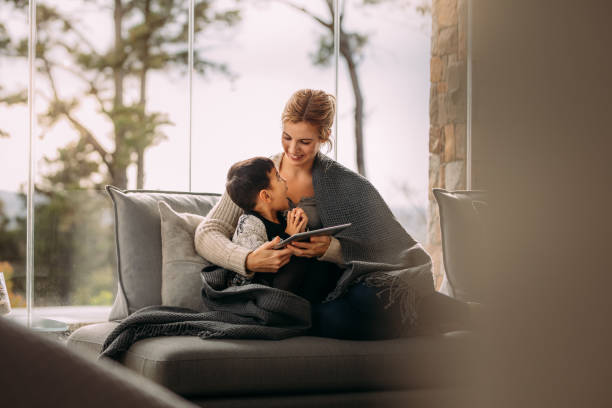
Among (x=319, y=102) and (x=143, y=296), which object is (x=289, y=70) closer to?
(x=319, y=102)

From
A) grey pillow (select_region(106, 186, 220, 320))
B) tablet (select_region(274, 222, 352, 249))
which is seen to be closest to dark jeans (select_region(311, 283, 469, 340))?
tablet (select_region(274, 222, 352, 249))

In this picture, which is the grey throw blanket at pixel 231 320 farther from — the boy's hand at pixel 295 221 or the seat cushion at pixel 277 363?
the boy's hand at pixel 295 221

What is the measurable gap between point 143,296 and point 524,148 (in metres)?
2.03

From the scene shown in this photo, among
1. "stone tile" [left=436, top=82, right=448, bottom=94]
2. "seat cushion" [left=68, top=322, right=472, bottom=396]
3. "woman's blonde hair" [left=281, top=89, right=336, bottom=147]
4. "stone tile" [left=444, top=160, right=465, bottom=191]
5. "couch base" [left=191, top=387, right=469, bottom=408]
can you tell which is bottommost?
"couch base" [left=191, top=387, right=469, bottom=408]

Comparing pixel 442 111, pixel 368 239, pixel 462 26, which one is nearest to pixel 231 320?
pixel 368 239

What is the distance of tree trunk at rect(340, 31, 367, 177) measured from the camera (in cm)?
490

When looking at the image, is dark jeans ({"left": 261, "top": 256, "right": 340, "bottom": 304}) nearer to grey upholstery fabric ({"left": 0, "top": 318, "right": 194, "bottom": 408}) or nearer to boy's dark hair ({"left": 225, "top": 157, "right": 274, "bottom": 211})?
boy's dark hair ({"left": 225, "top": 157, "right": 274, "bottom": 211})

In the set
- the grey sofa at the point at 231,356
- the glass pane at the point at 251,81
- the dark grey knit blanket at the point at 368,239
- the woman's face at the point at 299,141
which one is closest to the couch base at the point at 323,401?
the grey sofa at the point at 231,356

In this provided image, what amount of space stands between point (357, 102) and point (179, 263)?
10.2ft

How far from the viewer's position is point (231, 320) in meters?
1.83

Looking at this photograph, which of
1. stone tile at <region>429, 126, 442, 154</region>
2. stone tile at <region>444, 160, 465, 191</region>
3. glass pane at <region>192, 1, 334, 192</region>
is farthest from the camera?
stone tile at <region>429, 126, 442, 154</region>

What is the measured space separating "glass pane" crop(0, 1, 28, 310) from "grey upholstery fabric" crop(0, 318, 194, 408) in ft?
14.3

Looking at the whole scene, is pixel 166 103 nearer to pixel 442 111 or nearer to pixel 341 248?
pixel 442 111

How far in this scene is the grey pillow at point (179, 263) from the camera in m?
2.06
